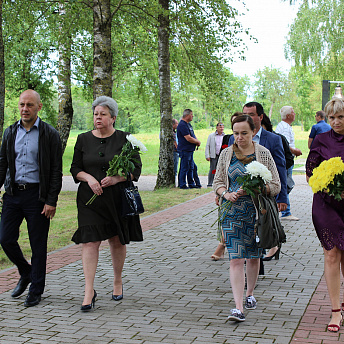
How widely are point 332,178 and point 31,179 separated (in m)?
2.84

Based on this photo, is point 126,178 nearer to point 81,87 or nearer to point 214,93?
point 214,93

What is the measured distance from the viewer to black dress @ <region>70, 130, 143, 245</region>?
18.2ft

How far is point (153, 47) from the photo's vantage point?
18.6m

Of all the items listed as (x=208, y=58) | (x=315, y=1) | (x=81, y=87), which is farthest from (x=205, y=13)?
(x=315, y=1)

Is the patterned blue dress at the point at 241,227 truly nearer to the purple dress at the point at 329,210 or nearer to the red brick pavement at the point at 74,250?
the purple dress at the point at 329,210

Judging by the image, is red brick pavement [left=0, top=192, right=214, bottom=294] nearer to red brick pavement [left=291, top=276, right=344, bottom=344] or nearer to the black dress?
the black dress

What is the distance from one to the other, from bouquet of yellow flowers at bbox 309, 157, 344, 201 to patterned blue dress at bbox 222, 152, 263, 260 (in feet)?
2.38

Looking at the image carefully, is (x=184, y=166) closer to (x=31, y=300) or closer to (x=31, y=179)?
(x=31, y=179)

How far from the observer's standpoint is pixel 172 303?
571 centimetres

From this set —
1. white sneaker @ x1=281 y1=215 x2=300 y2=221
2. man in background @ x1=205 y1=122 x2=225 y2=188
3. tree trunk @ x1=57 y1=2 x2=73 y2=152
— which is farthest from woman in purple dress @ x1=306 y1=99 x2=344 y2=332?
tree trunk @ x1=57 y1=2 x2=73 y2=152

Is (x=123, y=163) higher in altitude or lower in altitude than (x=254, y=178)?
higher

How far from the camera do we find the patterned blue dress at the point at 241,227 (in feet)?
17.2

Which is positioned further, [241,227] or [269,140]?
[269,140]

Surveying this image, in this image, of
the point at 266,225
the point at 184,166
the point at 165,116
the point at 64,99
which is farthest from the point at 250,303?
the point at 64,99
